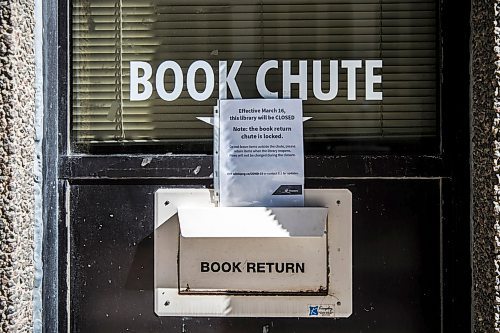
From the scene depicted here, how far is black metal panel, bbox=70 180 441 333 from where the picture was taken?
2420mm

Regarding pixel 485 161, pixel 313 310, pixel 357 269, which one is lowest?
pixel 313 310

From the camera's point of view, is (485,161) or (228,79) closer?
(485,161)

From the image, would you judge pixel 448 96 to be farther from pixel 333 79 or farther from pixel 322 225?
pixel 322 225

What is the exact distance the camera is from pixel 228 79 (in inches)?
96.7

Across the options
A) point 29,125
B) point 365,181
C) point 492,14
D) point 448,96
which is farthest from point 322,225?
point 29,125

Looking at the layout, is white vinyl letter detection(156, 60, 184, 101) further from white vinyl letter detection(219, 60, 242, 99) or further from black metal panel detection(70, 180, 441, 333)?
black metal panel detection(70, 180, 441, 333)

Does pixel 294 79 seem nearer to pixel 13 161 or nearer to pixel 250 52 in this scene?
pixel 250 52

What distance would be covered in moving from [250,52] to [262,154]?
1.08 ft

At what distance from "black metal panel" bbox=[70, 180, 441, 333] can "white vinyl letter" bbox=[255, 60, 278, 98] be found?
0.32 meters

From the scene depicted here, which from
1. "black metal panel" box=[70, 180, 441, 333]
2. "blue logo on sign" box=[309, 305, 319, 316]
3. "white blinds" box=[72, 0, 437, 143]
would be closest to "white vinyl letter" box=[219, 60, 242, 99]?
"white blinds" box=[72, 0, 437, 143]

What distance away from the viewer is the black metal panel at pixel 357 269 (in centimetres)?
242

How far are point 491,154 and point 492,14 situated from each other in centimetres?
40

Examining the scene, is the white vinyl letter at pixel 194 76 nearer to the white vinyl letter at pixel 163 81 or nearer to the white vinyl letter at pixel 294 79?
the white vinyl letter at pixel 163 81

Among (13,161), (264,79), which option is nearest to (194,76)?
(264,79)
